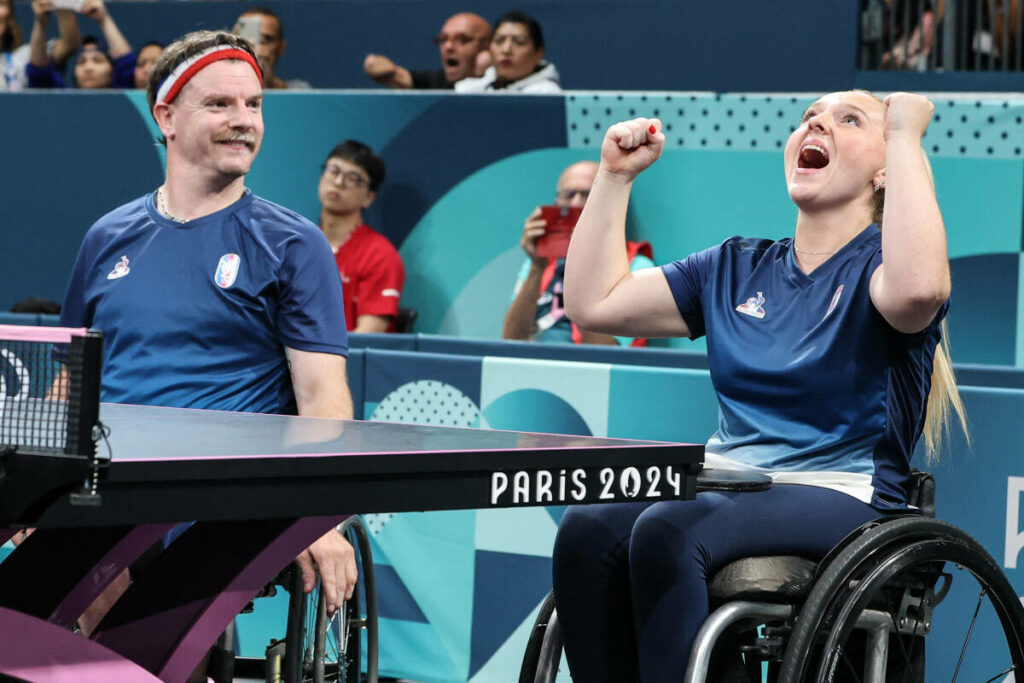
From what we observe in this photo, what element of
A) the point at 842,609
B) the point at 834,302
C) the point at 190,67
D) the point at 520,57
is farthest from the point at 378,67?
the point at 842,609

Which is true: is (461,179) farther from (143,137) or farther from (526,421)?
(526,421)

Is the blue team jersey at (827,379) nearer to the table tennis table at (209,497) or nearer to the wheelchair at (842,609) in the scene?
the wheelchair at (842,609)

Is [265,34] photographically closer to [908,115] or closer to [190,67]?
[190,67]

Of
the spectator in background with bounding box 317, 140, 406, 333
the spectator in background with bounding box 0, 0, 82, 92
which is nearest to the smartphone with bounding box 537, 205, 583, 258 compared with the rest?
the spectator in background with bounding box 317, 140, 406, 333

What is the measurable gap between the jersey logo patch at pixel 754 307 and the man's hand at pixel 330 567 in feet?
2.71

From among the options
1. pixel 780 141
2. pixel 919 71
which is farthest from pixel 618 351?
pixel 919 71

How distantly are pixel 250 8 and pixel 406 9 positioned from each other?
3.20ft

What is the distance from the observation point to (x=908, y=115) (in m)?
2.39

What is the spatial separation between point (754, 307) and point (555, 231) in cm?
311

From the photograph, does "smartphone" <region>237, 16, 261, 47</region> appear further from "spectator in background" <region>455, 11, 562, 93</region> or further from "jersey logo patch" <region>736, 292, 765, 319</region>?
"jersey logo patch" <region>736, 292, 765, 319</region>

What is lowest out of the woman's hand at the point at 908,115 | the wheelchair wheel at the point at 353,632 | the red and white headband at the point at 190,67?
the wheelchair wheel at the point at 353,632

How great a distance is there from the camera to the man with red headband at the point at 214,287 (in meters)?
2.75

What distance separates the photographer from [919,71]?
6.36 m

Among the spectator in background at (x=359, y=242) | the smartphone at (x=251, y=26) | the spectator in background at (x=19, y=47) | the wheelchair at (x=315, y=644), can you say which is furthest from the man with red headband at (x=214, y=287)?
the spectator in background at (x=19, y=47)
